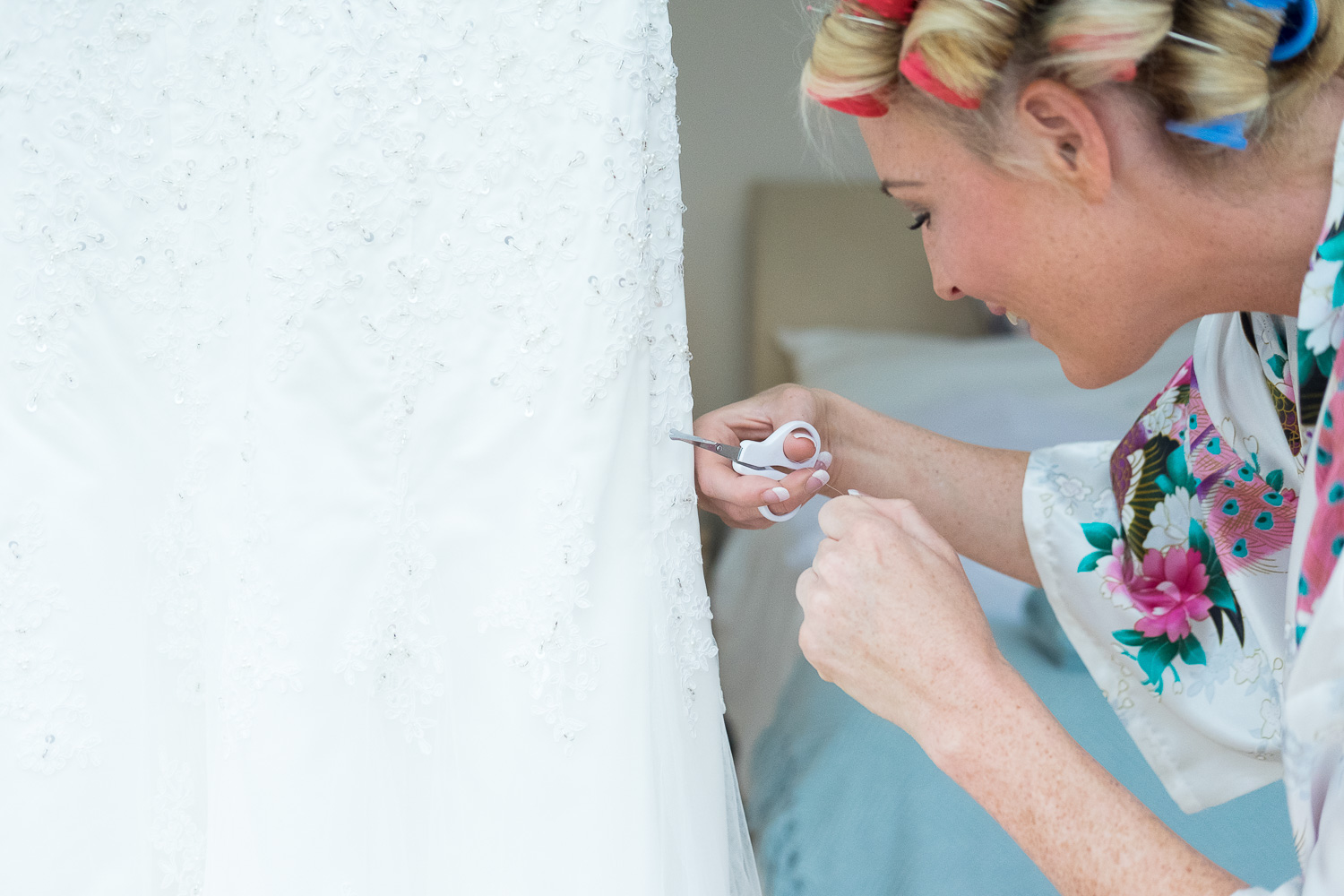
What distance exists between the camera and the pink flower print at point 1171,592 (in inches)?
31.6

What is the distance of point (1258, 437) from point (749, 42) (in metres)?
1.10

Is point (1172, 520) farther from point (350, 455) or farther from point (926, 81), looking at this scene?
point (350, 455)

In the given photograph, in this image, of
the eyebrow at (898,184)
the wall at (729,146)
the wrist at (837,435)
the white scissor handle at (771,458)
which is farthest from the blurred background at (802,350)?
the eyebrow at (898,184)

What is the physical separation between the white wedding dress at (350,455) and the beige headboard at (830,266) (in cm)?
115

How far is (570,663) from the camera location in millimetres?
Result: 553

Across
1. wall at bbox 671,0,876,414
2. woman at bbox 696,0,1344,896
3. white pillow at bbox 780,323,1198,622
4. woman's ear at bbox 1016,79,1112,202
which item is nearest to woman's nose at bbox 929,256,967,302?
woman at bbox 696,0,1344,896

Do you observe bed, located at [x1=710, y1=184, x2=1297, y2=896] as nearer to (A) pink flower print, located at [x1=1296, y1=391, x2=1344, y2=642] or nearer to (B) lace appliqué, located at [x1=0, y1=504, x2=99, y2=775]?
(A) pink flower print, located at [x1=1296, y1=391, x2=1344, y2=642]

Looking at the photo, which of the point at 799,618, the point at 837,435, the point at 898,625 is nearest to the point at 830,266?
the point at 799,618

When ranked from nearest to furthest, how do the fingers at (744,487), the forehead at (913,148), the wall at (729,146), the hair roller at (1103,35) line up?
1. the hair roller at (1103,35)
2. the forehead at (913,148)
3. the fingers at (744,487)
4. the wall at (729,146)

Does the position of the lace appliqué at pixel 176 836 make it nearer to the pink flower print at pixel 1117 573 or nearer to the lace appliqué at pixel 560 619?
the lace appliqué at pixel 560 619

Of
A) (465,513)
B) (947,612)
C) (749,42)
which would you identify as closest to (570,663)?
(465,513)

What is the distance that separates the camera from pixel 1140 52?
0.50 meters

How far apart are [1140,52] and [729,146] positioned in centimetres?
121

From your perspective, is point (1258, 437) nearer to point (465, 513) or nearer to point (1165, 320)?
point (1165, 320)
